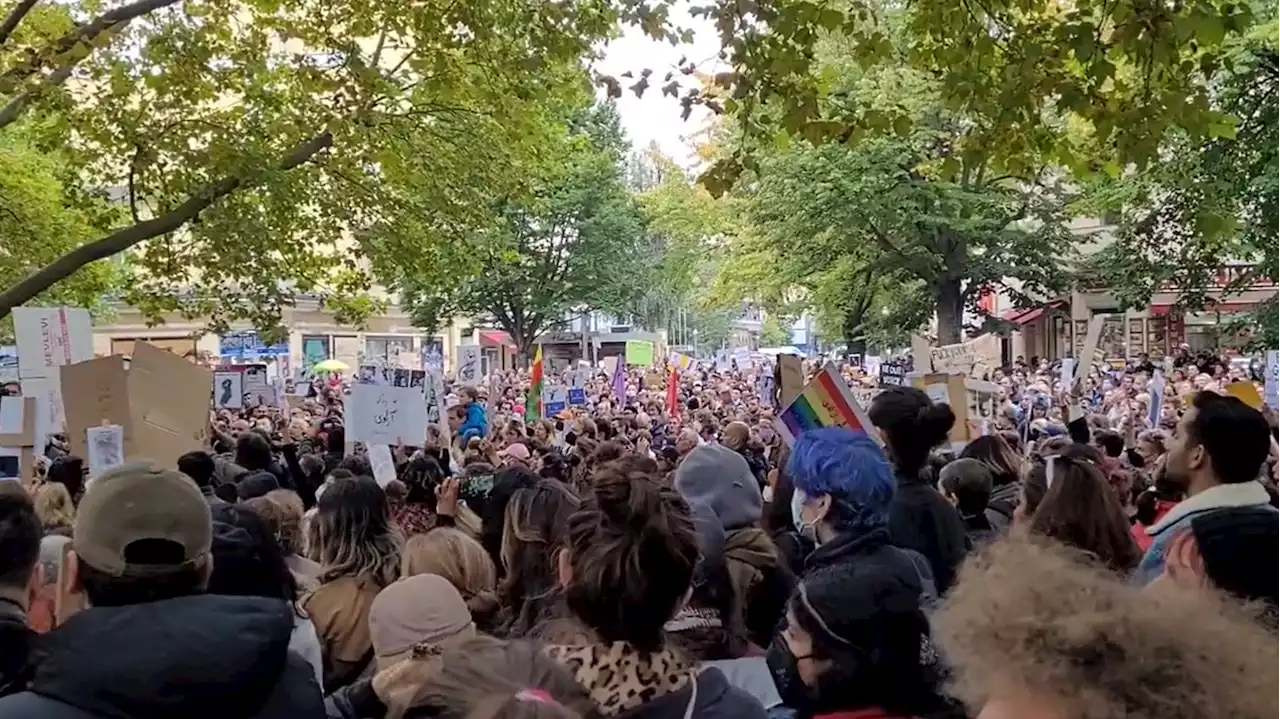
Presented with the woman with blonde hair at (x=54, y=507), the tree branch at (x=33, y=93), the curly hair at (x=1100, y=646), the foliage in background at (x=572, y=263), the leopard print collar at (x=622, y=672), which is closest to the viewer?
the curly hair at (x=1100, y=646)

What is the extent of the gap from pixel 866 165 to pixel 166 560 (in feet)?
101

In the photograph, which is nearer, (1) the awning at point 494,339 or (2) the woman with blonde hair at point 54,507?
(2) the woman with blonde hair at point 54,507

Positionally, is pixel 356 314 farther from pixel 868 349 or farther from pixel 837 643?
pixel 868 349

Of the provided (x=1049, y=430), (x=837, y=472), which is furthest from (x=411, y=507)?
(x=1049, y=430)

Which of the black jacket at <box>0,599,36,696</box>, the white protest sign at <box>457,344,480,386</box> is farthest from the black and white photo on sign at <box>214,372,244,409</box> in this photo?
the black jacket at <box>0,599,36,696</box>

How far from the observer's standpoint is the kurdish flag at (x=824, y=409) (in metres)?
6.43

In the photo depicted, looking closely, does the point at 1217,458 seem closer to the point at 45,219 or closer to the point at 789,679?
the point at 789,679

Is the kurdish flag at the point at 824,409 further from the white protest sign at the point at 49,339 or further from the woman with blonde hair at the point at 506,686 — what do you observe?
the white protest sign at the point at 49,339

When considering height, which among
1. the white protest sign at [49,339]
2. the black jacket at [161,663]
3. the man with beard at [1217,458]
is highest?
the white protest sign at [49,339]

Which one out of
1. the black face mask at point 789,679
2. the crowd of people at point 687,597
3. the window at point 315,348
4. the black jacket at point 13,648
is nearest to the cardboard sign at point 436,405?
the crowd of people at point 687,597

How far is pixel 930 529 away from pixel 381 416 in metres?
6.10

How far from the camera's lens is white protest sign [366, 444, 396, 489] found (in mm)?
8773

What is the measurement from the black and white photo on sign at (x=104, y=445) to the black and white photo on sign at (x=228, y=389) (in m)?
10.5

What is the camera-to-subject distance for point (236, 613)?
238cm
